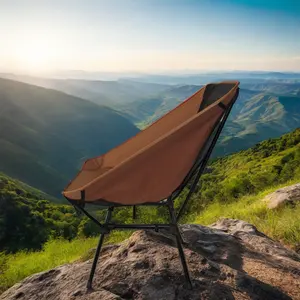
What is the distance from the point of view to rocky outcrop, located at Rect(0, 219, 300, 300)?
3.52m

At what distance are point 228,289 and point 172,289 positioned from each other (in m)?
0.60

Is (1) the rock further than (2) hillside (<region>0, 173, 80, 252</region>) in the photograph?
No

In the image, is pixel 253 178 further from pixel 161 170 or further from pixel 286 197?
pixel 161 170

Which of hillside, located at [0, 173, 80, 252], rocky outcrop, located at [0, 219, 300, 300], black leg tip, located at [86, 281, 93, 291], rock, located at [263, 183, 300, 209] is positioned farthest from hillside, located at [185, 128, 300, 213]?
hillside, located at [0, 173, 80, 252]

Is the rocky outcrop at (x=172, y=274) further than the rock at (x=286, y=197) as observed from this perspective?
No

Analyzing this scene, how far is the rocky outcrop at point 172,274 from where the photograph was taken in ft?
11.6

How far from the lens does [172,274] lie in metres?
3.70

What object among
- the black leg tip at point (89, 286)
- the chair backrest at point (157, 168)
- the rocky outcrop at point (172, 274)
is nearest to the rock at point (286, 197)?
the rocky outcrop at point (172, 274)

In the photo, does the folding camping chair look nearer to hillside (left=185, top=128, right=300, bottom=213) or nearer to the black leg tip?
the black leg tip

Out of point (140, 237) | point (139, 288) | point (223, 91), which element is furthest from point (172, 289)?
point (223, 91)

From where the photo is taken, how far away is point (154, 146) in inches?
127

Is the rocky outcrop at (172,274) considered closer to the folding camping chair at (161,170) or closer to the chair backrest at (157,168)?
the folding camping chair at (161,170)

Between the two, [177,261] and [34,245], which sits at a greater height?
[177,261]

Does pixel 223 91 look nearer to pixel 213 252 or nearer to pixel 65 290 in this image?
pixel 213 252
